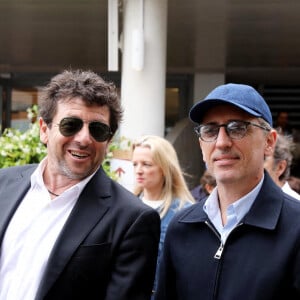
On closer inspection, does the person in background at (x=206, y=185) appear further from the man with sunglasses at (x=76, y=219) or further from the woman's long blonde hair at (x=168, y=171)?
the man with sunglasses at (x=76, y=219)

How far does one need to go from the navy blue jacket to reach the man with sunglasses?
0.19m

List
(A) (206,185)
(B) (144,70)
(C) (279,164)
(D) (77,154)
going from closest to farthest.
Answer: (D) (77,154) → (C) (279,164) → (A) (206,185) → (B) (144,70)

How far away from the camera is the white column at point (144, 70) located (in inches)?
334

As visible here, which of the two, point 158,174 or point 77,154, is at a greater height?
point 77,154

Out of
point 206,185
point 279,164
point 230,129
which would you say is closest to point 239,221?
point 230,129

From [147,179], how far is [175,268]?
2015mm

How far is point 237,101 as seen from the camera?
7.51ft

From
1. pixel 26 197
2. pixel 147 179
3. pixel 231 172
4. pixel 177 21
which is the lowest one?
pixel 147 179

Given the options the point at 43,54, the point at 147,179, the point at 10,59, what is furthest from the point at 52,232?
the point at 10,59

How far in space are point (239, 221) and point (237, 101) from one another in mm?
451

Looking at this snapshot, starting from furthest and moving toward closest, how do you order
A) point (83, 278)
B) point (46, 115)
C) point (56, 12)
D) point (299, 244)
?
1. point (56, 12)
2. point (46, 115)
3. point (83, 278)
4. point (299, 244)

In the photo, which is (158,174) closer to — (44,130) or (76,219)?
(44,130)

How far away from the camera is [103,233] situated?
2549 mm

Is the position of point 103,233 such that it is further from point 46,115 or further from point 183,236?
point 46,115
